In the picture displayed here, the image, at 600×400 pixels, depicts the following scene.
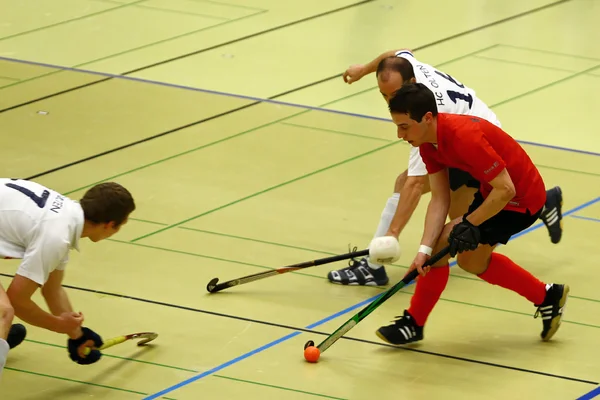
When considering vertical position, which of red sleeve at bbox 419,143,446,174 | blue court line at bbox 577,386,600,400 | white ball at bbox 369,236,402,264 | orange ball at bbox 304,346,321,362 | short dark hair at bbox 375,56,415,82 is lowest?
blue court line at bbox 577,386,600,400

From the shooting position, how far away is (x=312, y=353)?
18.9 feet

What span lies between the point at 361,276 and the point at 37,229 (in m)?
2.25

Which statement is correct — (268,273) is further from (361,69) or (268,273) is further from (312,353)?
(361,69)

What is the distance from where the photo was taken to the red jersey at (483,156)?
5.52m

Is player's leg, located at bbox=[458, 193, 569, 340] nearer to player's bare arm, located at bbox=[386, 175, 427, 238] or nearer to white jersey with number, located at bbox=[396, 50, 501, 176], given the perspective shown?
player's bare arm, located at bbox=[386, 175, 427, 238]

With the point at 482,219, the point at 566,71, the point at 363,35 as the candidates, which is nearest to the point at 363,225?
the point at 482,219

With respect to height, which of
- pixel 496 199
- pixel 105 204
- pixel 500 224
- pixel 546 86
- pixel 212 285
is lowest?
pixel 546 86

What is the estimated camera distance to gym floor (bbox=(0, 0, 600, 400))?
5.74 meters

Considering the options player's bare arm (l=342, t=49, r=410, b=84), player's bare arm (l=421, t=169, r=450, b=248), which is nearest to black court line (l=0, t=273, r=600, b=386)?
player's bare arm (l=421, t=169, r=450, b=248)

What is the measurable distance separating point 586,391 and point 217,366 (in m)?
1.69

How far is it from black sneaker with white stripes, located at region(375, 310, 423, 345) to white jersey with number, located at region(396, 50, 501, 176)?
97 centimetres

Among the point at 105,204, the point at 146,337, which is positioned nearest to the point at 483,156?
the point at 105,204

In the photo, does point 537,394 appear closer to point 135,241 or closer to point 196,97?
point 135,241

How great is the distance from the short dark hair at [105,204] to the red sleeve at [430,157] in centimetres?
146
